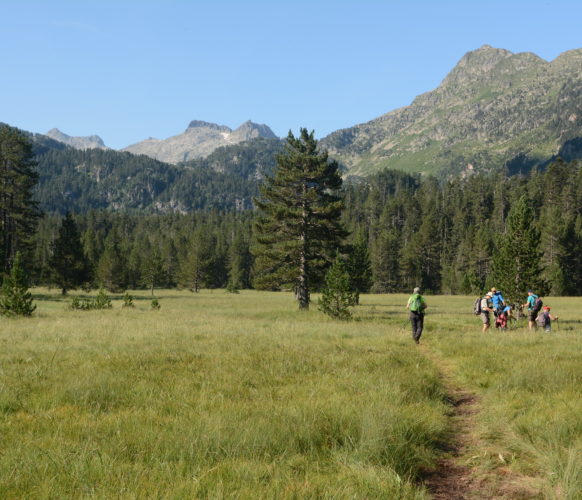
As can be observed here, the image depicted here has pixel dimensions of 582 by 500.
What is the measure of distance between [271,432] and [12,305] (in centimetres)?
2464

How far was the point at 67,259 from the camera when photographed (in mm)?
49594

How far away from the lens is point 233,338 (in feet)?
49.7

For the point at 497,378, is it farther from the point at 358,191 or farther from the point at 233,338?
the point at 358,191

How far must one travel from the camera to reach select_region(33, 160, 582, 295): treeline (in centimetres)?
7612

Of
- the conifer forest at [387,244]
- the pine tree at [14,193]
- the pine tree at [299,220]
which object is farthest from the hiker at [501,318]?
the pine tree at [14,193]

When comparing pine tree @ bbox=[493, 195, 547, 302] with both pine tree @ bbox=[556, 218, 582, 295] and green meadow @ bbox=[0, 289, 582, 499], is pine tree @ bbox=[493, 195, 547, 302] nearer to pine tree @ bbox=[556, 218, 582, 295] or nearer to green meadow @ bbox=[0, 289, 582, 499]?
green meadow @ bbox=[0, 289, 582, 499]

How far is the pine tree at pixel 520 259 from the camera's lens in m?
26.9

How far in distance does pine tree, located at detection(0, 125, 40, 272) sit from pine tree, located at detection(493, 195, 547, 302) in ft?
151

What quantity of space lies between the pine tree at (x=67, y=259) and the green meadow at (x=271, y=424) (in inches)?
1691

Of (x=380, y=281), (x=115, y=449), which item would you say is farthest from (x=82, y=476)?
(x=380, y=281)

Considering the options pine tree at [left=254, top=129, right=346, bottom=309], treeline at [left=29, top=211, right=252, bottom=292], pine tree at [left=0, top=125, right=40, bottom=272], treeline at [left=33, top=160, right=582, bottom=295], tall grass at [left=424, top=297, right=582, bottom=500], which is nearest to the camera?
tall grass at [left=424, top=297, right=582, bottom=500]

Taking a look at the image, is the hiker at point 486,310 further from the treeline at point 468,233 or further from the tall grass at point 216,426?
the treeline at point 468,233

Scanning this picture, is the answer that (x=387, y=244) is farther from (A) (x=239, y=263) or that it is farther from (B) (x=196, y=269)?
(B) (x=196, y=269)

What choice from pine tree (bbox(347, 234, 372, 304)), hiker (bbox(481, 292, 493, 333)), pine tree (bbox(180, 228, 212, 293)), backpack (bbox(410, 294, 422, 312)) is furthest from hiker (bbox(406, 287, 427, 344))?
pine tree (bbox(180, 228, 212, 293))
